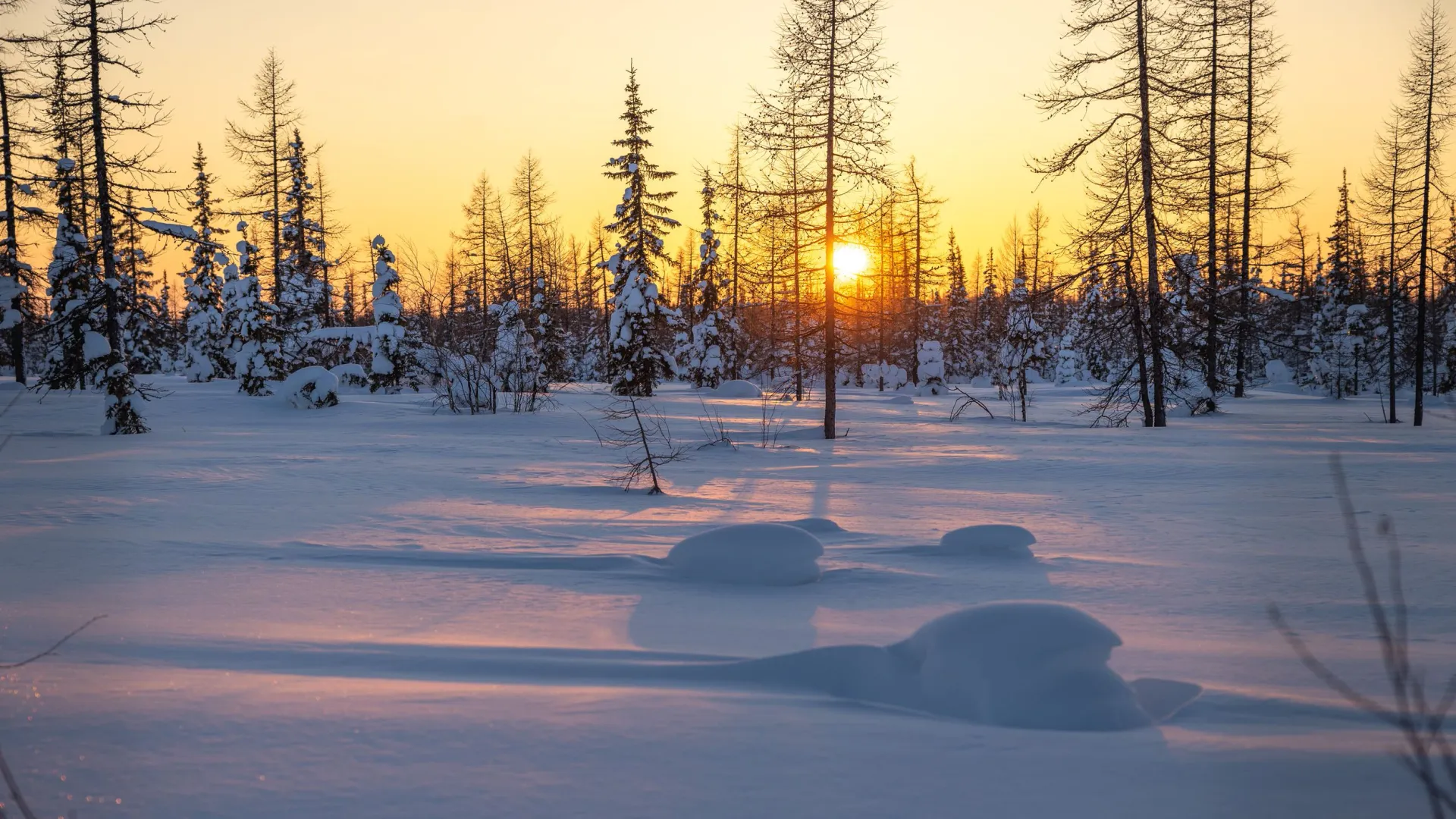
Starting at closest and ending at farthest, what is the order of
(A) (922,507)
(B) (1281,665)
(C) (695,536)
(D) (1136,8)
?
(B) (1281,665)
(C) (695,536)
(A) (922,507)
(D) (1136,8)

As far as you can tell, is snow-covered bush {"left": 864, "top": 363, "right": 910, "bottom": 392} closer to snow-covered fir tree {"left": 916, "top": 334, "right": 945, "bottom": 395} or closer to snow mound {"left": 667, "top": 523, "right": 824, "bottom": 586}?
snow-covered fir tree {"left": 916, "top": 334, "right": 945, "bottom": 395}

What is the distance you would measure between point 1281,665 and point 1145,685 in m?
0.90

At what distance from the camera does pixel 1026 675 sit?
3396 mm

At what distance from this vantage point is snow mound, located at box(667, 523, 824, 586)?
5.68 meters

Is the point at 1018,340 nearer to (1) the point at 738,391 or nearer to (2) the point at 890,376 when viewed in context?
(2) the point at 890,376

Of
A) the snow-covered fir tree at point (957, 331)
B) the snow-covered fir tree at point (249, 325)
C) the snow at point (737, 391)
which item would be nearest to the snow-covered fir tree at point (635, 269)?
the snow at point (737, 391)

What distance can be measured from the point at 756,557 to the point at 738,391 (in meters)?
24.8

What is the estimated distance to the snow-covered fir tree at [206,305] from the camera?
3900 cm

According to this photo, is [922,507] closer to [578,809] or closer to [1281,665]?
[1281,665]

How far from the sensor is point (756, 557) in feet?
18.7

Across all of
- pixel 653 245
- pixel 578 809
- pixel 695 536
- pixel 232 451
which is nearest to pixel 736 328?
pixel 653 245

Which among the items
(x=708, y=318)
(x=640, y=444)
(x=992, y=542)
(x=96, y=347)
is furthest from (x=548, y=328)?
(x=992, y=542)

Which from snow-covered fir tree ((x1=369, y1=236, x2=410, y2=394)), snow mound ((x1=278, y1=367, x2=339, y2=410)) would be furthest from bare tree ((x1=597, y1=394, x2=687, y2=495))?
snow-covered fir tree ((x1=369, y1=236, x2=410, y2=394))

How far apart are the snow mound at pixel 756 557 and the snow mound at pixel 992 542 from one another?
1311 mm
